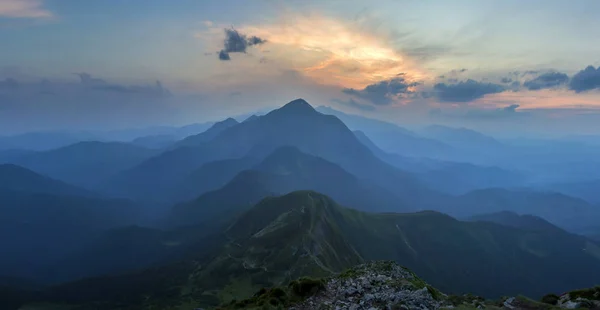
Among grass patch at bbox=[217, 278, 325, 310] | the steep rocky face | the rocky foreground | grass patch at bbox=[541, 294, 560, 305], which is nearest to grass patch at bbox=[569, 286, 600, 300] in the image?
the rocky foreground

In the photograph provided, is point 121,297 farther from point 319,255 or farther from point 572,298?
point 572,298

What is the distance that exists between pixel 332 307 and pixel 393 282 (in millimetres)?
10476

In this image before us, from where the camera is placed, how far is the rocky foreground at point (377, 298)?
30312mm

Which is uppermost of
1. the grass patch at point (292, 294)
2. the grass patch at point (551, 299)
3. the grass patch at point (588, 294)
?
the grass patch at point (588, 294)

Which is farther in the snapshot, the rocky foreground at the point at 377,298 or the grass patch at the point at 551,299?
the grass patch at the point at 551,299

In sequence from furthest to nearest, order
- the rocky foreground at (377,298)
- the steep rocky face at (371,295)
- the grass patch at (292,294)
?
the grass patch at (292,294)
the steep rocky face at (371,295)
the rocky foreground at (377,298)

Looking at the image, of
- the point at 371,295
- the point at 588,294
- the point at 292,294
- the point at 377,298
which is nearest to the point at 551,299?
the point at 588,294

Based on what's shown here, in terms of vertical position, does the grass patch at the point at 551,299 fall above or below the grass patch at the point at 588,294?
below

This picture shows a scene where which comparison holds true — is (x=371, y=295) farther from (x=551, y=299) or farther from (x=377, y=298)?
(x=551, y=299)

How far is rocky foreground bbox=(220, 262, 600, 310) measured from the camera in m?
30.3

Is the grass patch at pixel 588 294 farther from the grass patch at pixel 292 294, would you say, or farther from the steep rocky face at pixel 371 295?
the grass patch at pixel 292 294

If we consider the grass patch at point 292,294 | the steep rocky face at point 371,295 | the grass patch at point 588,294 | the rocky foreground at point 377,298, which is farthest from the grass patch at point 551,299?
the grass patch at point 292,294

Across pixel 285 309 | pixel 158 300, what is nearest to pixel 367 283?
pixel 285 309

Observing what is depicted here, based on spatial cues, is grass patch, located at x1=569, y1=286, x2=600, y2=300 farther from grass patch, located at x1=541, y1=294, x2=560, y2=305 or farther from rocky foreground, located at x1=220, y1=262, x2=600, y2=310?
grass patch, located at x1=541, y1=294, x2=560, y2=305
